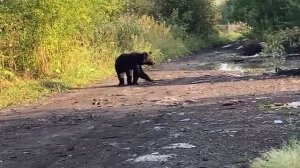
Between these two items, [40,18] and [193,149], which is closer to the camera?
[193,149]

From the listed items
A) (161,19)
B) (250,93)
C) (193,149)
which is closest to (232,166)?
(193,149)

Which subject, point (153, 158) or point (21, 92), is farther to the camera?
point (21, 92)

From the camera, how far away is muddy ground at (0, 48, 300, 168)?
6.82 m

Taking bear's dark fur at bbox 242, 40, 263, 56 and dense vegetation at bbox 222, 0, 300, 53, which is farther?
dense vegetation at bbox 222, 0, 300, 53

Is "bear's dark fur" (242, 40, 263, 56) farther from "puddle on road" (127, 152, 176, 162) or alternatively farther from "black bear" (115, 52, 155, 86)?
"puddle on road" (127, 152, 176, 162)

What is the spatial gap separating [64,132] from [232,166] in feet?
12.9

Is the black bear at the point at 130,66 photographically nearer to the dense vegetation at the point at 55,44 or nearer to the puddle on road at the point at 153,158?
the dense vegetation at the point at 55,44

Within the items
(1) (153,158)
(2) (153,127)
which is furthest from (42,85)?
(1) (153,158)

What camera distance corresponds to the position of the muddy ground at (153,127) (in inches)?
269

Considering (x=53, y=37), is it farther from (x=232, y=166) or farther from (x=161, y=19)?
(x=161, y=19)

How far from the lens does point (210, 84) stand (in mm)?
15492

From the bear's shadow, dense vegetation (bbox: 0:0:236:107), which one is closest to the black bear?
the bear's shadow

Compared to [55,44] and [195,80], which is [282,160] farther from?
[55,44]

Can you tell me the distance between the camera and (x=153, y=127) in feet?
29.1
